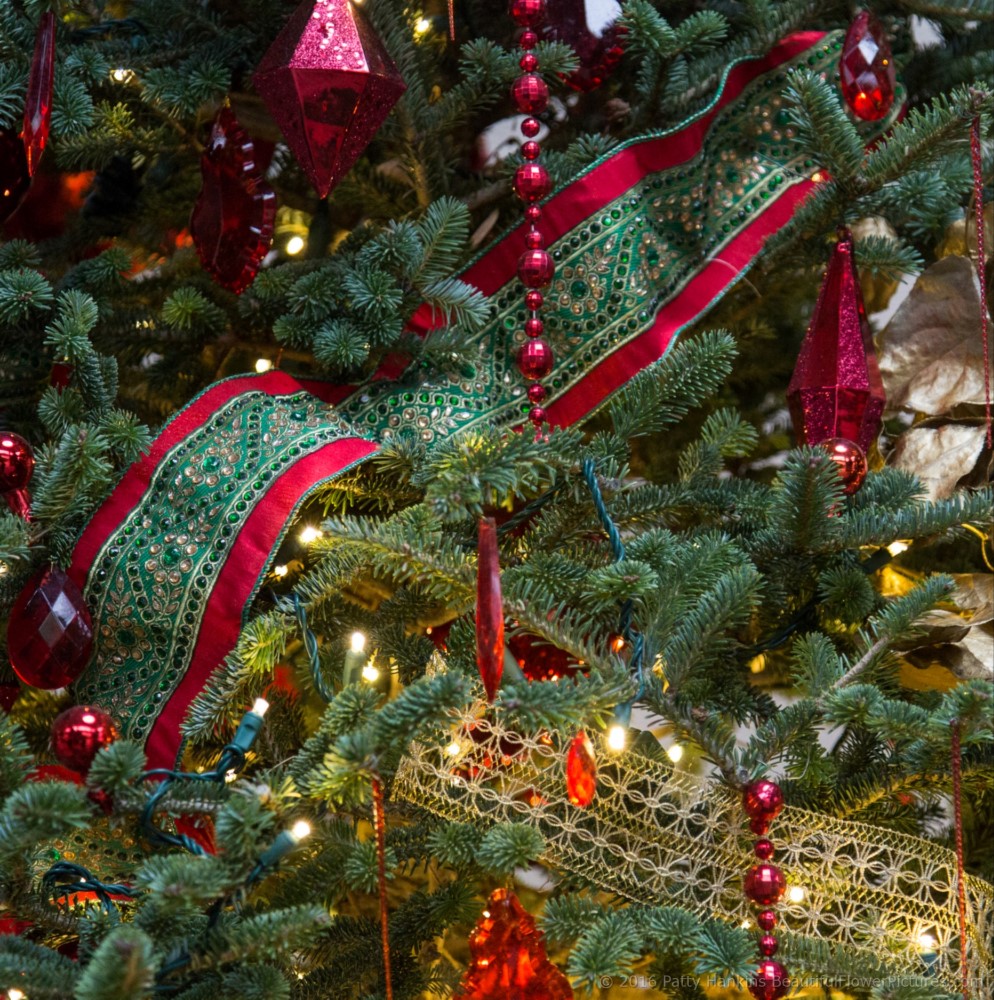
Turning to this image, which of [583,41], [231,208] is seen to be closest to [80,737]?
[231,208]

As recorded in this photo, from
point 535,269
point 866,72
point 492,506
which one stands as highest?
Answer: point 866,72

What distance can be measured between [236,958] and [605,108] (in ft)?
2.15

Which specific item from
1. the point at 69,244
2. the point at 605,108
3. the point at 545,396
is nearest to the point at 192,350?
the point at 69,244

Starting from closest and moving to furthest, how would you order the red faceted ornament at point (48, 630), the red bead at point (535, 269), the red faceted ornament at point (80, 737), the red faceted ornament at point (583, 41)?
1. the red faceted ornament at point (80, 737)
2. the red faceted ornament at point (48, 630)
3. the red bead at point (535, 269)
4. the red faceted ornament at point (583, 41)

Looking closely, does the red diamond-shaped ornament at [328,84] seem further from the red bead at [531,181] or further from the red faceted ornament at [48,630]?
the red faceted ornament at [48,630]

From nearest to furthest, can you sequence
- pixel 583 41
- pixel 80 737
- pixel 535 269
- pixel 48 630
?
pixel 80 737
pixel 48 630
pixel 535 269
pixel 583 41

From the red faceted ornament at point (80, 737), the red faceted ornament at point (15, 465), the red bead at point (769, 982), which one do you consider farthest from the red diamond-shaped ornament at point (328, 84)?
the red bead at point (769, 982)

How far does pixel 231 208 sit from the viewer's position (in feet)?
2.80

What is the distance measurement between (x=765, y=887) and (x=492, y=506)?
→ 0.26 meters

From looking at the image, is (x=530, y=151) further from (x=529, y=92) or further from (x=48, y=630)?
(x=48, y=630)

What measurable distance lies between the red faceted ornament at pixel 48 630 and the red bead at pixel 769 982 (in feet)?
1.22

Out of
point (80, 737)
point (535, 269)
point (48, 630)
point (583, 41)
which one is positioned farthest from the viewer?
point (583, 41)

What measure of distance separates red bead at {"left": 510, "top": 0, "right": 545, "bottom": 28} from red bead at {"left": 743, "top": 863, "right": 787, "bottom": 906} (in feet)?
1.61

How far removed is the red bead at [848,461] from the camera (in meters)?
0.74
